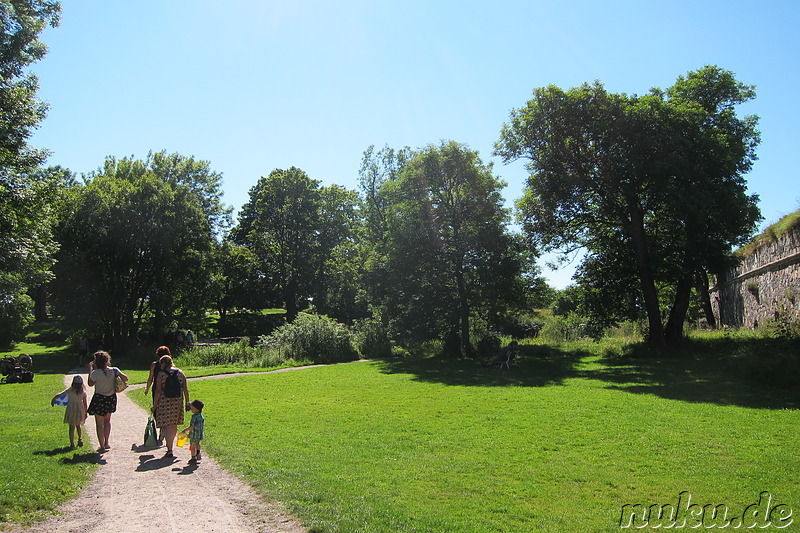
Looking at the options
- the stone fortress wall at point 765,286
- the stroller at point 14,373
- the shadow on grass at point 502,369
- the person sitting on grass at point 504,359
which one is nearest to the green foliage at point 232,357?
the shadow on grass at point 502,369

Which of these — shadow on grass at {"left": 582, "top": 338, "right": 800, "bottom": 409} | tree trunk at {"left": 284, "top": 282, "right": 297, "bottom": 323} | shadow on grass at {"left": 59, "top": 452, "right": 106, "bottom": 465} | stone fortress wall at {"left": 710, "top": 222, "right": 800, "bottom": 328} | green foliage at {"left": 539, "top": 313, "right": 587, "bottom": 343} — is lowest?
shadow on grass at {"left": 582, "top": 338, "right": 800, "bottom": 409}

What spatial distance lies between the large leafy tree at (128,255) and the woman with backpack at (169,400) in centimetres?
2645

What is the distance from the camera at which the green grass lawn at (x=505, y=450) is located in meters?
5.82

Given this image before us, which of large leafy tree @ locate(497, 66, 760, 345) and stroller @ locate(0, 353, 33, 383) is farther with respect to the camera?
large leafy tree @ locate(497, 66, 760, 345)

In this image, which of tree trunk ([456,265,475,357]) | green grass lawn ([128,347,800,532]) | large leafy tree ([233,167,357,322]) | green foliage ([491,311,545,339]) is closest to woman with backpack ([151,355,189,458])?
green grass lawn ([128,347,800,532])

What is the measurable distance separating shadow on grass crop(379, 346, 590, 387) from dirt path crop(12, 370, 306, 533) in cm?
1129

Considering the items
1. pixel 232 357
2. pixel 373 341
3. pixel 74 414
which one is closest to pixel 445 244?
pixel 373 341

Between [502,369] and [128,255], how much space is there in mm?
24083

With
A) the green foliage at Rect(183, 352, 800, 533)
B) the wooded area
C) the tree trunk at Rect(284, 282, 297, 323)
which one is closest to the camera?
the green foliage at Rect(183, 352, 800, 533)

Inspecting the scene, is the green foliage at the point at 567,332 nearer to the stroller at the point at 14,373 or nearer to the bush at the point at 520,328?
the bush at the point at 520,328

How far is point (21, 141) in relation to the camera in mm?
17891

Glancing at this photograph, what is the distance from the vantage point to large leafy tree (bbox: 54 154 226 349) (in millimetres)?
31750

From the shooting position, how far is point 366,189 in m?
51.7

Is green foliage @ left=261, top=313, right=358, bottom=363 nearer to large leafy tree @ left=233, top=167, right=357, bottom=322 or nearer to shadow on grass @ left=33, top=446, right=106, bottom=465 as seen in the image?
large leafy tree @ left=233, top=167, right=357, bottom=322
